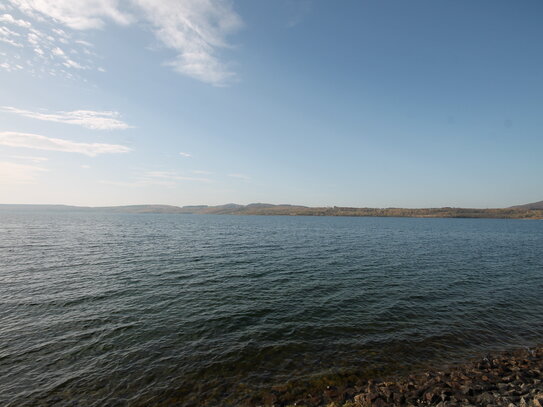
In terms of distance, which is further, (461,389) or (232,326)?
(232,326)

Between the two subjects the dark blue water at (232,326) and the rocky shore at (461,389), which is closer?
the rocky shore at (461,389)

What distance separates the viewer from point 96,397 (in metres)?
13.7

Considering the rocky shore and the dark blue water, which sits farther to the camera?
the dark blue water

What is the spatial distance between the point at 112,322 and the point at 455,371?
86.5 ft

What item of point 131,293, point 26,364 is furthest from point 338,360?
point 131,293

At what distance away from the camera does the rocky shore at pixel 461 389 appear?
41.1 ft

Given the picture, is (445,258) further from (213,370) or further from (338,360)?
(213,370)

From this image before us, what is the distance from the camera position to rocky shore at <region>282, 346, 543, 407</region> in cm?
1252

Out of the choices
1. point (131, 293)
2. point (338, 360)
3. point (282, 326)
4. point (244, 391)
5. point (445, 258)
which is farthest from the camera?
point (445, 258)

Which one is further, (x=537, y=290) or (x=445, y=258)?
(x=445, y=258)

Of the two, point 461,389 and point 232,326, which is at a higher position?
point 461,389

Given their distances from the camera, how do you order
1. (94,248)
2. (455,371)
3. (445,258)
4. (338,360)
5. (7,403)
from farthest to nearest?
(94,248) < (445,258) < (338,360) < (455,371) < (7,403)

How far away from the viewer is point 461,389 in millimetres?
13492

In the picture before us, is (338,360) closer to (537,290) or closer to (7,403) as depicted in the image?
(7,403)
